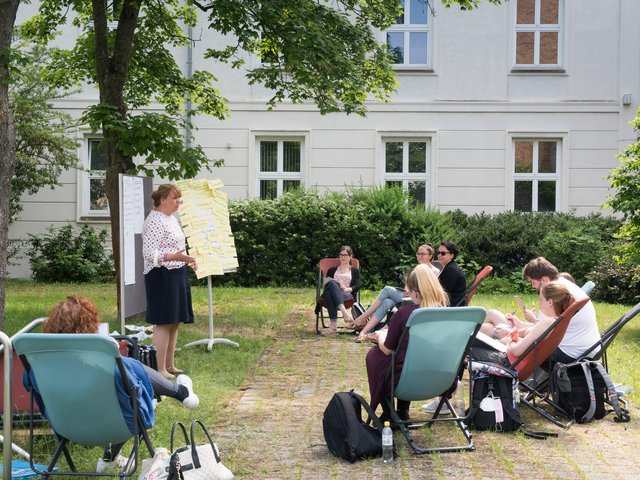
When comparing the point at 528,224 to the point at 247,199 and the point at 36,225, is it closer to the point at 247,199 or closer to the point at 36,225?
the point at 247,199

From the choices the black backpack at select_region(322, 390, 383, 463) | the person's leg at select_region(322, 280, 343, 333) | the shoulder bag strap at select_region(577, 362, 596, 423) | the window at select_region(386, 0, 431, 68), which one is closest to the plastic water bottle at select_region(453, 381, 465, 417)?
the shoulder bag strap at select_region(577, 362, 596, 423)

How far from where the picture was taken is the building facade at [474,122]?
20.8 meters

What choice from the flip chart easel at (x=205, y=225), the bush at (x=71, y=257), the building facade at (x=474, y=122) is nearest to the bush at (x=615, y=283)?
the building facade at (x=474, y=122)

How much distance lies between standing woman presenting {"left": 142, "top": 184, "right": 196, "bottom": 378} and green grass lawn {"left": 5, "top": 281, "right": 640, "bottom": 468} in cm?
58

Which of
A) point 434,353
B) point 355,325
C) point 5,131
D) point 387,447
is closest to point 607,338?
point 434,353

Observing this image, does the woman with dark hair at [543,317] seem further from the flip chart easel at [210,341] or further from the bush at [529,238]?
the bush at [529,238]

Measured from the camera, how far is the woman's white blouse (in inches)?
330

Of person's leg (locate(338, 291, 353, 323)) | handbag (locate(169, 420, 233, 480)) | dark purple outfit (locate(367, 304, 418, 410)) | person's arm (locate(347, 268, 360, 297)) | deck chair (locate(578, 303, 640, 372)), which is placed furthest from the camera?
person's arm (locate(347, 268, 360, 297))

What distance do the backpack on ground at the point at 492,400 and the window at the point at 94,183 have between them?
53.1 ft

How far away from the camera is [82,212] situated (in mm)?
21438

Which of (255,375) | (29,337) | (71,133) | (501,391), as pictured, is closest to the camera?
(29,337)

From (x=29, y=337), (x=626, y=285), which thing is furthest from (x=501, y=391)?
(x=626, y=285)

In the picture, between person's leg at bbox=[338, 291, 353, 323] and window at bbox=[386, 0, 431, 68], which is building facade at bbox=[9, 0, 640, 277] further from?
person's leg at bbox=[338, 291, 353, 323]

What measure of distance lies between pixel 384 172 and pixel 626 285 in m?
6.80
